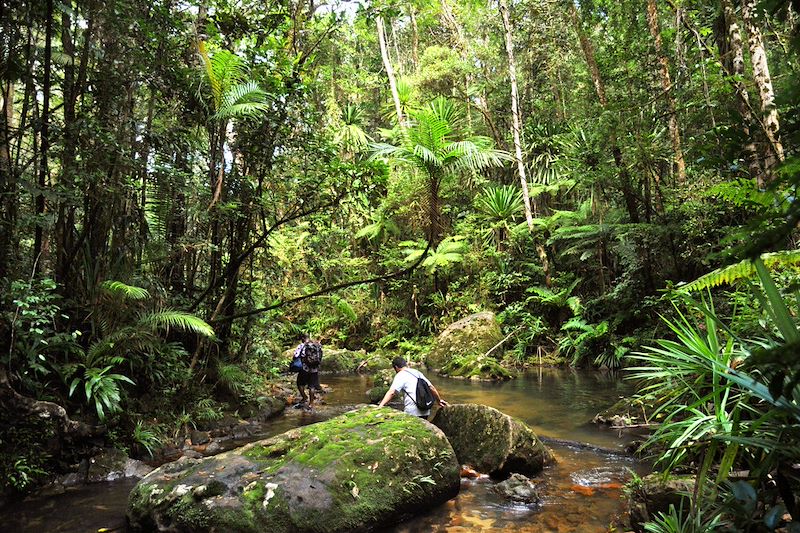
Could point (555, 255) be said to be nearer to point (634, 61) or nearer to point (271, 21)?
point (634, 61)

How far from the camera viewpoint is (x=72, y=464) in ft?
17.5

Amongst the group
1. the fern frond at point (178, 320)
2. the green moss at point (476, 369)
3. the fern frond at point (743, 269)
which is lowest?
the green moss at point (476, 369)

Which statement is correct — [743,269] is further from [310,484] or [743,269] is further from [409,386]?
[310,484]

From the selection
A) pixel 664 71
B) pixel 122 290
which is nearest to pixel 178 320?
pixel 122 290

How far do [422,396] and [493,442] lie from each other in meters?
1.06

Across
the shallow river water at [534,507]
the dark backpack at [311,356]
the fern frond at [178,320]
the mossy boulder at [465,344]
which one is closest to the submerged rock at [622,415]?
the shallow river water at [534,507]

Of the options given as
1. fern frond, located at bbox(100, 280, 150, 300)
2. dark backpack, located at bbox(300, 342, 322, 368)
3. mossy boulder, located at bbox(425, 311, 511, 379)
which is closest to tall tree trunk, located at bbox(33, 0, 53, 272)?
fern frond, located at bbox(100, 280, 150, 300)

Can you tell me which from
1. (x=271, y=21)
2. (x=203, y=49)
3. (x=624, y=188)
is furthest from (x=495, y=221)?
(x=203, y=49)

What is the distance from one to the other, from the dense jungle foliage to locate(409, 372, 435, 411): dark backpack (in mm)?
1420

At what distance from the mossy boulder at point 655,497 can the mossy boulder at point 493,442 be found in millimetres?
1674

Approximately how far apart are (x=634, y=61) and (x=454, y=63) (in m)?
7.52

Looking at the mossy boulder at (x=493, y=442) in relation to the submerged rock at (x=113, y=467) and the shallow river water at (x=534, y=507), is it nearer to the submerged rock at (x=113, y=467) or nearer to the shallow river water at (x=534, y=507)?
the shallow river water at (x=534, y=507)

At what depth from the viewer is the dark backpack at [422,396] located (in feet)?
20.0

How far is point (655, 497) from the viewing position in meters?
3.39
